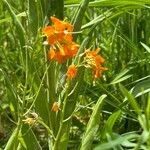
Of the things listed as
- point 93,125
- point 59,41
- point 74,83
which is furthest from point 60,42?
point 74,83

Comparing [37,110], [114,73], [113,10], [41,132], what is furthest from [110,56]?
[37,110]

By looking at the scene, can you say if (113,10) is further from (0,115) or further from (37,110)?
(0,115)

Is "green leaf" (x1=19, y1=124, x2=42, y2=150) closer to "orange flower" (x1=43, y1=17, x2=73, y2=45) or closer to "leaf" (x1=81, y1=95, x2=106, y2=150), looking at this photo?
"leaf" (x1=81, y1=95, x2=106, y2=150)

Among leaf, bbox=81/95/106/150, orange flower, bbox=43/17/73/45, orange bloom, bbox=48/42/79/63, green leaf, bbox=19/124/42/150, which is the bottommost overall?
green leaf, bbox=19/124/42/150

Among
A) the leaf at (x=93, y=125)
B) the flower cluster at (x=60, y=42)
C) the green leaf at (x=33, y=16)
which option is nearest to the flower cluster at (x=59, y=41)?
the flower cluster at (x=60, y=42)

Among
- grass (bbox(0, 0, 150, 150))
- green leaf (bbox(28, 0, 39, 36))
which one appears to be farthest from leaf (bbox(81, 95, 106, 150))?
green leaf (bbox(28, 0, 39, 36))

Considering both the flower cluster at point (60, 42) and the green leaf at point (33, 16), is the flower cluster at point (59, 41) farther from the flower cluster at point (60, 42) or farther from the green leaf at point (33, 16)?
the green leaf at point (33, 16)

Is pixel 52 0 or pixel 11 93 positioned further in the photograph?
pixel 52 0
